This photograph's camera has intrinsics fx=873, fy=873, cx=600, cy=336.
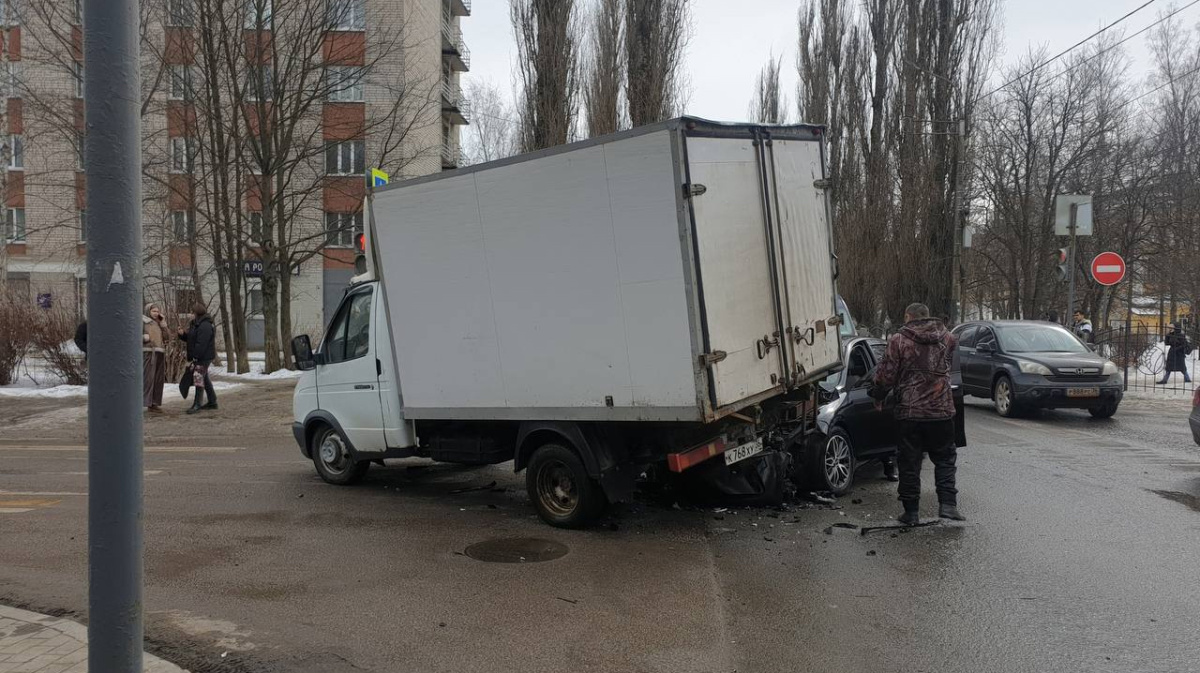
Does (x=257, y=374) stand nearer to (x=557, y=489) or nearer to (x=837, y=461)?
(x=557, y=489)

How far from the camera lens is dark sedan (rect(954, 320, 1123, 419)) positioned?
14.4 m

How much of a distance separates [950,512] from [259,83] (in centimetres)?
1940

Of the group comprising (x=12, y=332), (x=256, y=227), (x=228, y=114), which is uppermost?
(x=228, y=114)

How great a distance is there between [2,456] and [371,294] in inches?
261

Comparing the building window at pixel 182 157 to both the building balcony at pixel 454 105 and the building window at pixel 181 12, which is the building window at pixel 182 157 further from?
the building balcony at pixel 454 105

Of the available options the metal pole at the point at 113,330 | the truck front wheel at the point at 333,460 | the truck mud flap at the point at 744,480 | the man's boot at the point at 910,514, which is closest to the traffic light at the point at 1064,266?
the truck mud flap at the point at 744,480

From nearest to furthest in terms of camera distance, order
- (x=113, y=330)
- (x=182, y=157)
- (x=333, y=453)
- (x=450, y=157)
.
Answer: (x=113, y=330)
(x=333, y=453)
(x=182, y=157)
(x=450, y=157)

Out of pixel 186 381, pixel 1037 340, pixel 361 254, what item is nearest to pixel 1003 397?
pixel 1037 340

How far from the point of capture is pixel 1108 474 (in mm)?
9445

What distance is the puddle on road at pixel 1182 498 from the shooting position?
312 inches

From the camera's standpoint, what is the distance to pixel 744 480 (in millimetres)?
7461

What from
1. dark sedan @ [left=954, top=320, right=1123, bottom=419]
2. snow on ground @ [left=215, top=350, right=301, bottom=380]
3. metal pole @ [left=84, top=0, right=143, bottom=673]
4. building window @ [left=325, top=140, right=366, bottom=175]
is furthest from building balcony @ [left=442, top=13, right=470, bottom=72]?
metal pole @ [left=84, top=0, right=143, bottom=673]

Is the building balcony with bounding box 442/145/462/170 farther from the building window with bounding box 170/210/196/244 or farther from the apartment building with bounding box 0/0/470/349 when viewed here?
the building window with bounding box 170/210/196/244

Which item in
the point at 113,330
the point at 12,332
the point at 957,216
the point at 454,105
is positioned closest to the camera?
the point at 113,330
